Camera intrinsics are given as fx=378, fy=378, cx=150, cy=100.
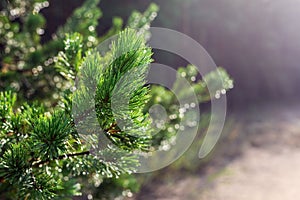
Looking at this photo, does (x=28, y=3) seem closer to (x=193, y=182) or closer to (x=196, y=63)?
(x=193, y=182)

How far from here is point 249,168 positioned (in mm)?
5594

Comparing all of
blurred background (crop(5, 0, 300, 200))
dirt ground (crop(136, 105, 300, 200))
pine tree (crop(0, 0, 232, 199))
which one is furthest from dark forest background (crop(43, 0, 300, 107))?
pine tree (crop(0, 0, 232, 199))

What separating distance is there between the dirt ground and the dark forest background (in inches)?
50.0

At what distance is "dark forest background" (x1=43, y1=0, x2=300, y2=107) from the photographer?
695 centimetres

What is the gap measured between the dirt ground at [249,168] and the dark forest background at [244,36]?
1.27 m

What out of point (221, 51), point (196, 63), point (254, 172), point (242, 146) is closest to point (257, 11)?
point (221, 51)

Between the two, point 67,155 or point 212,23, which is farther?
point 212,23

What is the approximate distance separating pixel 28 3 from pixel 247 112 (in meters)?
7.18

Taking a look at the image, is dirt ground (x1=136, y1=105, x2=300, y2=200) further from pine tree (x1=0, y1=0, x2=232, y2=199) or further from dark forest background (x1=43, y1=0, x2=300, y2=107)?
pine tree (x1=0, y1=0, x2=232, y2=199)

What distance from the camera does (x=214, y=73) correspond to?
69.1 inches

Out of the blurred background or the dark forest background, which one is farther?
the dark forest background

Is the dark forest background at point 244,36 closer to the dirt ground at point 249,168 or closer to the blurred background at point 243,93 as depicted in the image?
the blurred background at point 243,93

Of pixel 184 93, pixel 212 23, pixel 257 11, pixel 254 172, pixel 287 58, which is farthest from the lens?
pixel 287 58

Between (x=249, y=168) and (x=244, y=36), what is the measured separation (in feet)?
13.6
